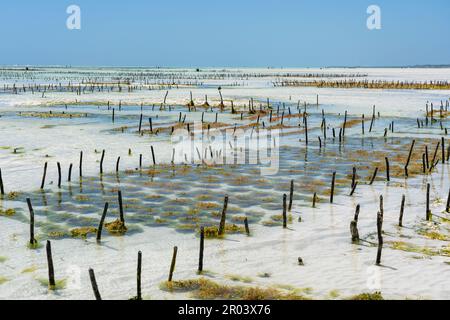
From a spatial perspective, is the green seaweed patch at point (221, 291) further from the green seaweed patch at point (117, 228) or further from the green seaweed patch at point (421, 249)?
the green seaweed patch at point (421, 249)

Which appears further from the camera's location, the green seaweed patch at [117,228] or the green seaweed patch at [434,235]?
the green seaweed patch at [117,228]

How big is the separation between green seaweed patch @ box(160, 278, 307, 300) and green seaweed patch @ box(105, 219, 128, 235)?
3.17 metres

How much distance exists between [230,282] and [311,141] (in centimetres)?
1758

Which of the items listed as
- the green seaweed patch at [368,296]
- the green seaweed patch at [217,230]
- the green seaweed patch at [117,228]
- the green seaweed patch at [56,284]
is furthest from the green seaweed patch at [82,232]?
the green seaweed patch at [368,296]

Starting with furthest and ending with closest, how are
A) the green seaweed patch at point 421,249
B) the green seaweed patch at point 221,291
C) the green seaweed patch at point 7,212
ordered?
the green seaweed patch at point 7,212 < the green seaweed patch at point 421,249 < the green seaweed patch at point 221,291

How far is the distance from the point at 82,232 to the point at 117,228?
836 mm

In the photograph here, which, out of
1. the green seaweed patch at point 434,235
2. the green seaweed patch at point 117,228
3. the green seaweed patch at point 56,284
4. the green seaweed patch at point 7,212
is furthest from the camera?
the green seaweed patch at point 7,212

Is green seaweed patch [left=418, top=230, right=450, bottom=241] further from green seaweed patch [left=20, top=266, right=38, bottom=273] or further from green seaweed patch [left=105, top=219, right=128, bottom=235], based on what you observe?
green seaweed patch [left=20, top=266, right=38, bottom=273]

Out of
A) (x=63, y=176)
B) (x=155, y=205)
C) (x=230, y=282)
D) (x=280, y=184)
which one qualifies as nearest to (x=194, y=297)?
(x=230, y=282)

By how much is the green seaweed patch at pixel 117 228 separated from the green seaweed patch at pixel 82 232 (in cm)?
36

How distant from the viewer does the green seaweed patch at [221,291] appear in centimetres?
869

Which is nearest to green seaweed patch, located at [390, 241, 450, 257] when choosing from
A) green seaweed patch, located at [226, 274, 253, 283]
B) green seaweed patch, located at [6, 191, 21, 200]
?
green seaweed patch, located at [226, 274, 253, 283]

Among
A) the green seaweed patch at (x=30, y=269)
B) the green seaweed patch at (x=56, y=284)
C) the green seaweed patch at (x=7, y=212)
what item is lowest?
the green seaweed patch at (x=56, y=284)

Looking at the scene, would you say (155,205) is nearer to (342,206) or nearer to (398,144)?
(342,206)
